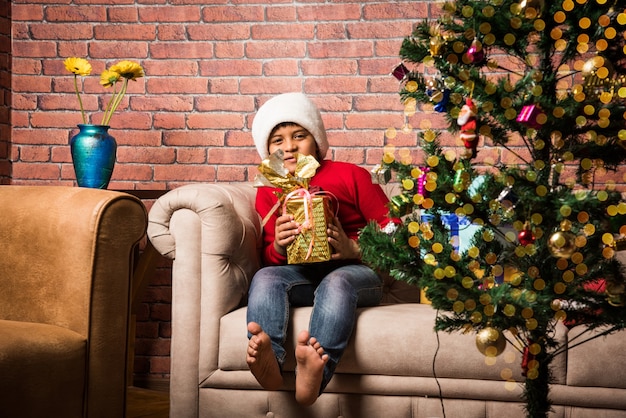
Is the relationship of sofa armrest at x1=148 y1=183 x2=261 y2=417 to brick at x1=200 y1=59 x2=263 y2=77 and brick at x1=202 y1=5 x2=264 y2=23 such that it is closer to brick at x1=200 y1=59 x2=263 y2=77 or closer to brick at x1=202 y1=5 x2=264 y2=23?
brick at x1=200 y1=59 x2=263 y2=77

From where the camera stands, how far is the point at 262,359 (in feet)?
6.05

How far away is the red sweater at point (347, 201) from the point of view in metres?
2.30

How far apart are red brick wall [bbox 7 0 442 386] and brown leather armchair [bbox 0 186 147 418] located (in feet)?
4.36

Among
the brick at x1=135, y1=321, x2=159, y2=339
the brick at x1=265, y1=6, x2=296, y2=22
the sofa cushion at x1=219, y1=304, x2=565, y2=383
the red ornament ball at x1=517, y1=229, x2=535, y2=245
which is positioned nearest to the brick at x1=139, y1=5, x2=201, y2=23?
the brick at x1=265, y1=6, x2=296, y2=22

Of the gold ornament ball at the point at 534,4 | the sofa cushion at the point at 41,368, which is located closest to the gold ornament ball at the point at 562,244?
the gold ornament ball at the point at 534,4

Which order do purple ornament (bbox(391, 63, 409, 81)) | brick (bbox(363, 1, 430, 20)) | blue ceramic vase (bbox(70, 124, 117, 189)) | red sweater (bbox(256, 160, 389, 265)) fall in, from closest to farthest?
purple ornament (bbox(391, 63, 409, 81)), red sweater (bbox(256, 160, 389, 265)), blue ceramic vase (bbox(70, 124, 117, 189)), brick (bbox(363, 1, 430, 20))

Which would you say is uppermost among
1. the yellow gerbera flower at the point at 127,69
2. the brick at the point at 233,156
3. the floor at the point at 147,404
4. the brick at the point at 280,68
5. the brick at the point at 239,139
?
the brick at the point at 280,68

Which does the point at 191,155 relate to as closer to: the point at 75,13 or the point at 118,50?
the point at 118,50

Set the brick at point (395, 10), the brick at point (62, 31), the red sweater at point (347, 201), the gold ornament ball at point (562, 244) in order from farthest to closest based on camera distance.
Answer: the brick at point (62, 31)
the brick at point (395, 10)
the red sweater at point (347, 201)
the gold ornament ball at point (562, 244)

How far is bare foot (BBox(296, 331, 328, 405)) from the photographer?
1.83m

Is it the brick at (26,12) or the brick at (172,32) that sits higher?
the brick at (26,12)

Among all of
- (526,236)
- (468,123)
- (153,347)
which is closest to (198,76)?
(153,347)

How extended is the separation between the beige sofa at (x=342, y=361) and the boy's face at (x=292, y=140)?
11.1 inches

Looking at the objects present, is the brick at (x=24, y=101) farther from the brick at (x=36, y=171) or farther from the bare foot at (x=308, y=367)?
the bare foot at (x=308, y=367)
